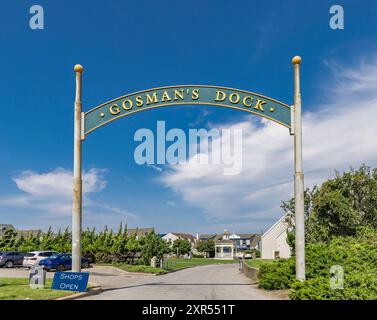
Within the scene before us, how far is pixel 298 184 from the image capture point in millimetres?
13320

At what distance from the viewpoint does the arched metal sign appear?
13805 mm

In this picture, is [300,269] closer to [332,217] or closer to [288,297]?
[288,297]

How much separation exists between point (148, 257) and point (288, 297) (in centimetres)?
2164

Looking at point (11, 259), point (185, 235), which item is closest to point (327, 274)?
point (11, 259)

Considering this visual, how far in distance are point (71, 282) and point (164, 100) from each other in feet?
24.6

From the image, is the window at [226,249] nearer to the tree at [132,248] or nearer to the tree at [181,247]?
the tree at [181,247]

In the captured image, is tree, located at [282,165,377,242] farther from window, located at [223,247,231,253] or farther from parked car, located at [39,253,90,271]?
window, located at [223,247,231,253]

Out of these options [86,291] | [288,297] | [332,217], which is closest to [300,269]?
[288,297]

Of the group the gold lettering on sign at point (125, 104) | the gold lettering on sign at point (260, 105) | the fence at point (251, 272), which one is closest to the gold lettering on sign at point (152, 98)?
the gold lettering on sign at point (125, 104)

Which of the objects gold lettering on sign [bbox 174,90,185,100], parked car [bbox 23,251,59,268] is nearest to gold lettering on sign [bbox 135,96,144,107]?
gold lettering on sign [bbox 174,90,185,100]

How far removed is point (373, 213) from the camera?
1189 inches

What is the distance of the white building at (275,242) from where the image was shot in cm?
5641
